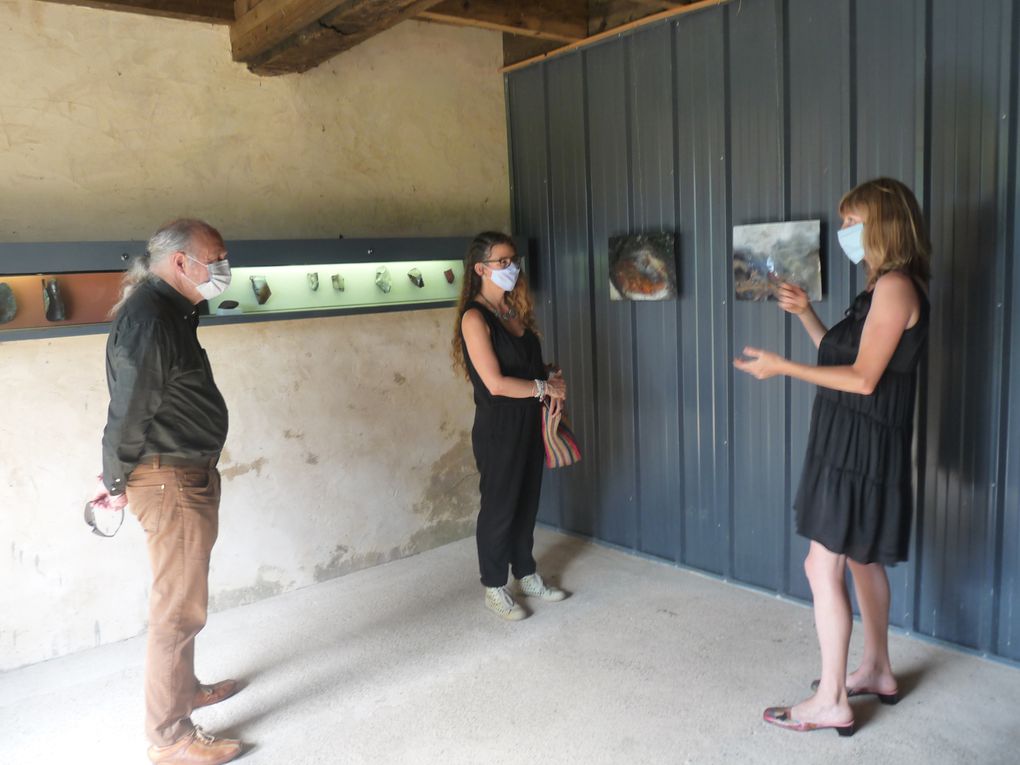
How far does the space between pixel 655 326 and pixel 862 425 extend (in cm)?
167

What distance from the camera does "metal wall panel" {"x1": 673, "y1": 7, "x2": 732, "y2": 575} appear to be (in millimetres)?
3695

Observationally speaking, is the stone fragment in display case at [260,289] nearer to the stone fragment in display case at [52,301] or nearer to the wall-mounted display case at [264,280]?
the wall-mounted display case at [264,280]

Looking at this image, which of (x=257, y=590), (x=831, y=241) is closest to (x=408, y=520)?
(x=257, y=590)

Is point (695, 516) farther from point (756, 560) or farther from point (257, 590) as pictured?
point (257, 590)

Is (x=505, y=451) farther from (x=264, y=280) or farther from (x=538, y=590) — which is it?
(x=264, y=280)

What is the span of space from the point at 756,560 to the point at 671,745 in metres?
1.39

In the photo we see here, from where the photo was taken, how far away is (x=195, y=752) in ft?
8.70

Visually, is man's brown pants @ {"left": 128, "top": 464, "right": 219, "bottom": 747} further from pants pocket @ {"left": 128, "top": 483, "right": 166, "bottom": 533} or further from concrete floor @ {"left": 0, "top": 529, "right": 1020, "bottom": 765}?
concrete floor @ {"left": 0, "top": 529, "right": 1020, "bottom": 765}

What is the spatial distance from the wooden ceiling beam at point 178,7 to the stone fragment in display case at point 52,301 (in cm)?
121

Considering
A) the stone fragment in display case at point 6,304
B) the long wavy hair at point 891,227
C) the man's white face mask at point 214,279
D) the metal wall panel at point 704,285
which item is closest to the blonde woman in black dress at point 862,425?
the long wavy hair at point 891,227

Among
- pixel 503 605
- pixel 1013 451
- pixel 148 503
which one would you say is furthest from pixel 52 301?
pixel 1013 451

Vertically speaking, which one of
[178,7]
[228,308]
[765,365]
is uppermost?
[178,7]

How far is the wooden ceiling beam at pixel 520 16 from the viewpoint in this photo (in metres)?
4.10

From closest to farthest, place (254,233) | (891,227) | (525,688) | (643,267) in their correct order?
(891,227)
(525,688)
(254,233)
(643,267)
